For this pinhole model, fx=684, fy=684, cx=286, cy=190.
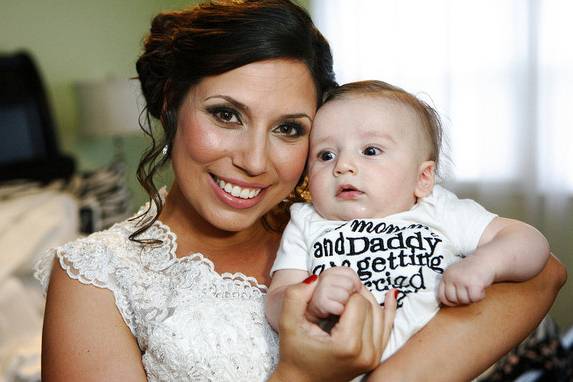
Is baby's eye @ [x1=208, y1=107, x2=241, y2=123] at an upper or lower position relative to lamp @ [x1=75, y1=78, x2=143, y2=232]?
upper

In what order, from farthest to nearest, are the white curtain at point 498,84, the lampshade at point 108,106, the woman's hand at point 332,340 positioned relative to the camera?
the lampshade at point 108,106, the white curtain at point 498,84, the woman's hand at point 332,340

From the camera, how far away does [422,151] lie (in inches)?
54.6

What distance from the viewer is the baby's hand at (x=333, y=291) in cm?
108

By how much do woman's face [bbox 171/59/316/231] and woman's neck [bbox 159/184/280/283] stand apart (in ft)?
0.32

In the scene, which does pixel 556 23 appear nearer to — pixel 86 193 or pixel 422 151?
pixel 422 151

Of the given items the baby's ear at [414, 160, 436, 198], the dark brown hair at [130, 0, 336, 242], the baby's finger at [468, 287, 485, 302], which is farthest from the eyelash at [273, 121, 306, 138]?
the baby's finger at [468, 287, 485, 302]

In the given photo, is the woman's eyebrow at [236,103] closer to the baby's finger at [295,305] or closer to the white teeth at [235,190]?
the white teeth at [235,190]

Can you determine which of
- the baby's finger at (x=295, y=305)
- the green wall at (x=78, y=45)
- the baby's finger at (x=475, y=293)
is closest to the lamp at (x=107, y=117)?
the green wall at (x=78, y=45)

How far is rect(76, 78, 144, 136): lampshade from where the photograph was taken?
165 inches

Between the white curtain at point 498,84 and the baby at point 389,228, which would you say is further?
the white curtain at point 498,84

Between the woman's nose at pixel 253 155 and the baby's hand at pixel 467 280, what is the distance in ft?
1.40

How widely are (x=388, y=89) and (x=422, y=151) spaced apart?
0.49 ft

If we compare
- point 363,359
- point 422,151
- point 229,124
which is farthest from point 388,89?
point 363,359

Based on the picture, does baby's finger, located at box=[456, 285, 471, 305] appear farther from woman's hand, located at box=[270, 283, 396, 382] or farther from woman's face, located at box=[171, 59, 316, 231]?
woman's face, located at box=[171, 59, 316, 231]
